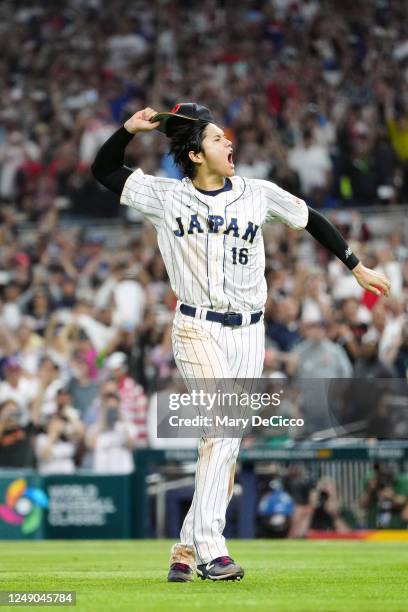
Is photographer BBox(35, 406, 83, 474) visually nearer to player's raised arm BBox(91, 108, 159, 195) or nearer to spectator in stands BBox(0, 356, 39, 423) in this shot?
spectator in stands BBox(0, 356, 39, 423)

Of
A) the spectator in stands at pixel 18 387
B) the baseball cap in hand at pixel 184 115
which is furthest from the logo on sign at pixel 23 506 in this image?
the baseball cap in hand at pixel 184 115

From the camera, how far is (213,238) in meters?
6.88

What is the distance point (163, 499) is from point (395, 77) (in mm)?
9813

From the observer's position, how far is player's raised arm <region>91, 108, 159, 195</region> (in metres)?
7.12

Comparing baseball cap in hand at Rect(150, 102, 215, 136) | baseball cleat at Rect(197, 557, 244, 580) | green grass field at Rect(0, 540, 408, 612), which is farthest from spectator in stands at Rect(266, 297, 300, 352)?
baseball cleat at Rect(197, 557, 244, 580)

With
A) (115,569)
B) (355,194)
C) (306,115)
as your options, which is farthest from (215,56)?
(115,569)

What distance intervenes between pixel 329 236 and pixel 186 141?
909 mm

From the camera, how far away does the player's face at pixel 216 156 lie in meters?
7.00

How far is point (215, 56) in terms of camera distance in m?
23.5

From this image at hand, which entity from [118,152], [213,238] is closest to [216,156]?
[213,238]

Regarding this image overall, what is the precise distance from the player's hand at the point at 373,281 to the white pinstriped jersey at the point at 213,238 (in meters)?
0.53

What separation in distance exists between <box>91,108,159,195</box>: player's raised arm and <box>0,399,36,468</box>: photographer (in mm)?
8493

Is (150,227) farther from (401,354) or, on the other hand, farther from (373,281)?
(373,281)

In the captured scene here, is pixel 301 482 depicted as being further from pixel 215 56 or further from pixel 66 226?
pixel 215 56
